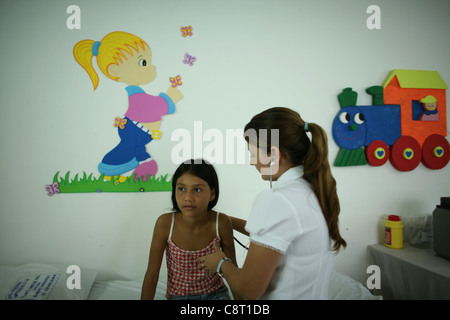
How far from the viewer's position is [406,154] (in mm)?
1767

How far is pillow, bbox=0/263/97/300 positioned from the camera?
1.16 m

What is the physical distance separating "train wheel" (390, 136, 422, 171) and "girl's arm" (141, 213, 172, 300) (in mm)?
1665

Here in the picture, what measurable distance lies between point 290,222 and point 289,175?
180 millimetres

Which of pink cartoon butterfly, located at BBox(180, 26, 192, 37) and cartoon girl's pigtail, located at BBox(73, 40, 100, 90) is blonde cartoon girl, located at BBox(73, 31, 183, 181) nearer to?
cartoon girl's pigtail, located at BBox(73, 40, 100, 90)

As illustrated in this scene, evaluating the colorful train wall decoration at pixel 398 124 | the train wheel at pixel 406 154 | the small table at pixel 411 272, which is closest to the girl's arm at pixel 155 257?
the colorful train wall decoration at pixel 398 124

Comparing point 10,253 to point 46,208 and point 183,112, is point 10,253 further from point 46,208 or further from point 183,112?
point 183,112

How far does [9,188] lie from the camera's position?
1.48 m

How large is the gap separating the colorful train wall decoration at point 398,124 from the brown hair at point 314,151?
999 mm

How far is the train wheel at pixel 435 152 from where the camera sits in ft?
5.88

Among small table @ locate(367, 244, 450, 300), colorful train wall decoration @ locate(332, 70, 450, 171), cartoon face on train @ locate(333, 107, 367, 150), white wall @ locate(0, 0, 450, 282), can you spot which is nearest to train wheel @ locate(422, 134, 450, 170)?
colorful train wall decoration @ locate(332, 70, 450, 171)

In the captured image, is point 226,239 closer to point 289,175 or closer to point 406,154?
point 289,175

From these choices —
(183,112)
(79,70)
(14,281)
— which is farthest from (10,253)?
(183,112)

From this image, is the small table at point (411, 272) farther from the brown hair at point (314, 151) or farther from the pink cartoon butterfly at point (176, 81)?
the pink cartoon butterfly at point (176, 81)

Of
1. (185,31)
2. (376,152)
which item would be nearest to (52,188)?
(185,31)
